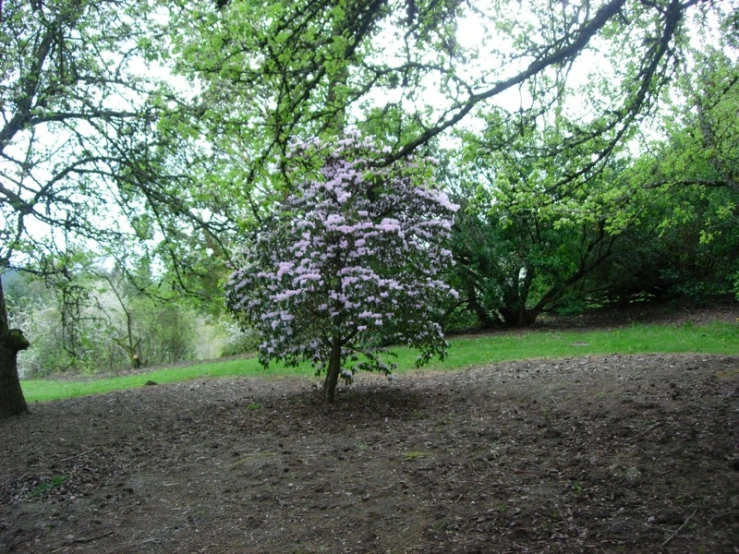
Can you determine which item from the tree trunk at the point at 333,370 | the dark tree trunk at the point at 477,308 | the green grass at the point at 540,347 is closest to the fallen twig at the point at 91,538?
the tree trunk at the point at 333,370

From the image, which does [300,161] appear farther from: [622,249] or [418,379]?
[622,249]

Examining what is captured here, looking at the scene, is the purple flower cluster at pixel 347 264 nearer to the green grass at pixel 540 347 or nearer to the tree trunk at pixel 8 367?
the tree trunk at pixel 8 367

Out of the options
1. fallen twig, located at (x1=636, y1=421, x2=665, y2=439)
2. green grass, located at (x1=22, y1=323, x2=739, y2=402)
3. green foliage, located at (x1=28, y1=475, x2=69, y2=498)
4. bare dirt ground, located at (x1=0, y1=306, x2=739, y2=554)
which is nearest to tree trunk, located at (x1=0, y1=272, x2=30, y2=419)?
bare dirt ground, located at (x1=0, y1=306, x2=739, y2=554)

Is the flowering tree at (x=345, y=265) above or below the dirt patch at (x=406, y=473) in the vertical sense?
above

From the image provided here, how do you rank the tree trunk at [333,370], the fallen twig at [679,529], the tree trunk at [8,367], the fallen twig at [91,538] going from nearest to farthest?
the fallen twig at [679,529]
the fallen twig at [91,538]
the tree trunk at [333,370]
the tree trunk at [8,367]

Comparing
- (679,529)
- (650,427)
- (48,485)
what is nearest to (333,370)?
(48,485)

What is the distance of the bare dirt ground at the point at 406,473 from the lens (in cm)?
355

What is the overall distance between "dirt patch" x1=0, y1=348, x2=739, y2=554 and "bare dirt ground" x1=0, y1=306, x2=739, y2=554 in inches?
0.7

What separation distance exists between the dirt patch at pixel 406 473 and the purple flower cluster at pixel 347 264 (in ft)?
3.53

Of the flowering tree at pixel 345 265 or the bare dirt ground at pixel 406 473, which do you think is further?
the flowering tree at pixel 345 265

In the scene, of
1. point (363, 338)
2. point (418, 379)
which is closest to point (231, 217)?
point (363, 338)

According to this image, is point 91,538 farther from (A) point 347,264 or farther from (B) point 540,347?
(B) point 540,347

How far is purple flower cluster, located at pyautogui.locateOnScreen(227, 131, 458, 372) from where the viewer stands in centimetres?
684

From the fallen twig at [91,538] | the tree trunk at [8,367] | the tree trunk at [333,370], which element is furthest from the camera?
the tree trunk at [8,367]
